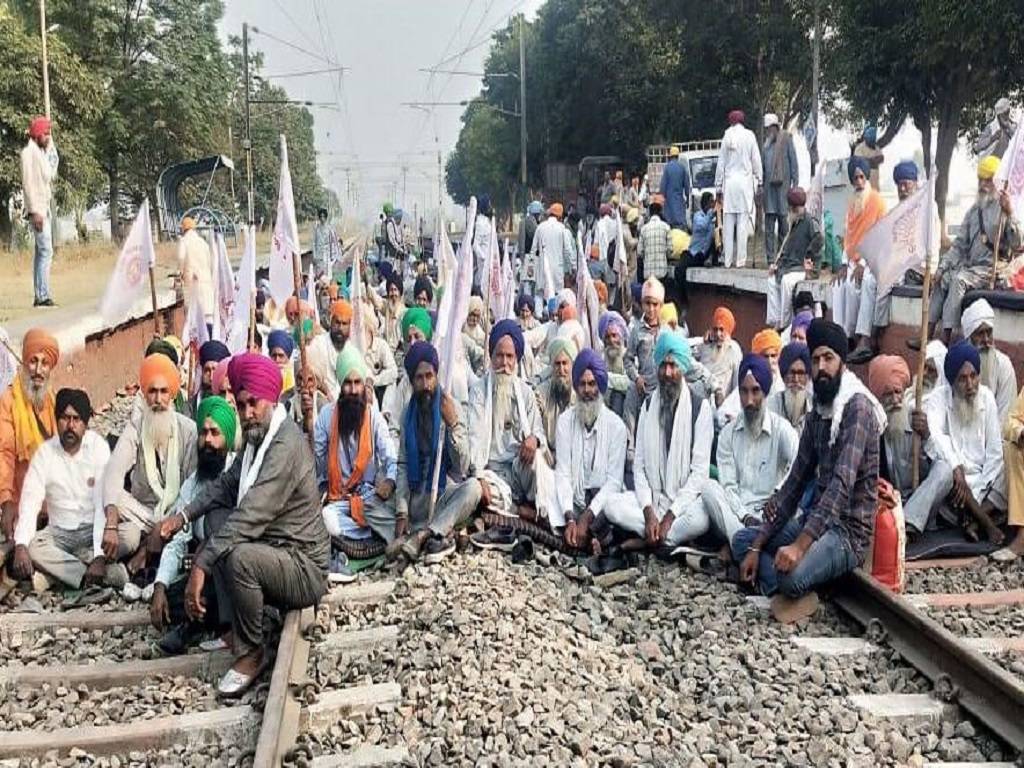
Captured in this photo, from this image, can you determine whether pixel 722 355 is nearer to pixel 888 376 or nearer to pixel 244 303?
pixel 888 376

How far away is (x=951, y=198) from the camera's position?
32.0 meters

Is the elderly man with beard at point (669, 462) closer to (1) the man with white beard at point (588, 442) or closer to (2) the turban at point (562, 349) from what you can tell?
(1) the man with white beard at point (588, 442)

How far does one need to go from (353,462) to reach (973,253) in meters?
6.21

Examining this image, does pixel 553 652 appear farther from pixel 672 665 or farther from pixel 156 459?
pixel 156 459

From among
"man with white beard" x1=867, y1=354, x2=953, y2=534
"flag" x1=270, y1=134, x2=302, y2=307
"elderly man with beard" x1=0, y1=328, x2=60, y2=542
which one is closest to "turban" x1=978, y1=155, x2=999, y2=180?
"man with white beard" x1=867, y1=354, x2=953, y2=534

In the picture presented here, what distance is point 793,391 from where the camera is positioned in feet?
24.1

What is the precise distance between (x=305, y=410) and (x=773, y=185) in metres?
9.93

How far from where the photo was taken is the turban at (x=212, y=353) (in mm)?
8469

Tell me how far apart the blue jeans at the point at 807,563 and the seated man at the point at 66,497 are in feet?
12.2

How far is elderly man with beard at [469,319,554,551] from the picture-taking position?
704 centimetres

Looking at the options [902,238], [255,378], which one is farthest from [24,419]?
[902,238]

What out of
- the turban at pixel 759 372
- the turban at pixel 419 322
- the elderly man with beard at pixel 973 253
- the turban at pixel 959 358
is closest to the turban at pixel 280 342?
the turban at pixel 419 322

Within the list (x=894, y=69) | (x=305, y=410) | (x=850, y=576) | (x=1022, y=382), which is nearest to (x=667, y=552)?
(x=850, y=576)

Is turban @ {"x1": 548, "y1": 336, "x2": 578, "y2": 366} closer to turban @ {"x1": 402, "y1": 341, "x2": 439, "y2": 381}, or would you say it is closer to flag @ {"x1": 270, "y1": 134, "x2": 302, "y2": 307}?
turban @ {"x1": 402, "y1": 341, "x2": 439, "y2": 381}
